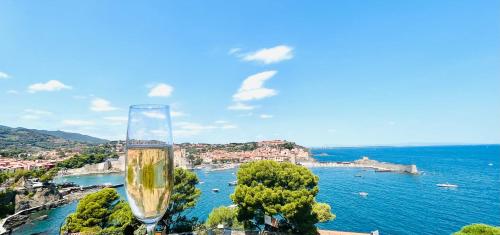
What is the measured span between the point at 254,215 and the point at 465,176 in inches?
2054

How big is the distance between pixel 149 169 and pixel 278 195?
36.9 ft

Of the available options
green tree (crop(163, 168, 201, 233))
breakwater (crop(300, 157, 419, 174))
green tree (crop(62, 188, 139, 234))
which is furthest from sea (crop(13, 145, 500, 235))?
green tree (crop(163, 168, 201, 233))

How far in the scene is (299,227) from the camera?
38.9ft

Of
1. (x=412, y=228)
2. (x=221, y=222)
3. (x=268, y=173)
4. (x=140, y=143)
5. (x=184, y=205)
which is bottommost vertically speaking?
(x=412, y=228)

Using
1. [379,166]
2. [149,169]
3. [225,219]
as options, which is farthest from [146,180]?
[379,166]

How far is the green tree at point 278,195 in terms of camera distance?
11625 mm

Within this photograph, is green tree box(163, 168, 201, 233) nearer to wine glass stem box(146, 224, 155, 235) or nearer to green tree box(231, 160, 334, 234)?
green tree box(231, 160, 334, 234)

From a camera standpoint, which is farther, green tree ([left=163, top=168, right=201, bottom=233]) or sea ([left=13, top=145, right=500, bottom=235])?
sea ([left=13, top=145, right=500, bottom=235])

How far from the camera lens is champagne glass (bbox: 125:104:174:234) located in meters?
0.91

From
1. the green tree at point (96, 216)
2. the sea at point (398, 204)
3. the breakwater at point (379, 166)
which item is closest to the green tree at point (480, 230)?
the green tree at point (96, 216)

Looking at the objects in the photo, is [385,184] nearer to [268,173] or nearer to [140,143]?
[268,173]

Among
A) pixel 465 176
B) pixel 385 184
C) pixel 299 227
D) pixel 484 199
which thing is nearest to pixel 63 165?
pixel 385 184

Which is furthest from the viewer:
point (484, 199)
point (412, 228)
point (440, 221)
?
point (484, 199)

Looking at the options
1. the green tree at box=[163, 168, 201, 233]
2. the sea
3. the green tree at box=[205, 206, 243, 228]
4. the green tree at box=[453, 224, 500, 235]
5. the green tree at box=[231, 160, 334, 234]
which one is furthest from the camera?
the sea
